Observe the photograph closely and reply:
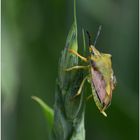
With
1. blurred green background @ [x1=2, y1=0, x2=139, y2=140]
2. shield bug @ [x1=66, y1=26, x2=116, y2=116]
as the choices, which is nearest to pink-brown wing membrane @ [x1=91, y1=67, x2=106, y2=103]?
shield bug @ [x1=66, y1=26, x2=116, y2=116]

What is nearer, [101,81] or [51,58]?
[101,81]

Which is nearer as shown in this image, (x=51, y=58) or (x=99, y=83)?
(x=99, y=83)

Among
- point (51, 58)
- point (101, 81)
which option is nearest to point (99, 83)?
point (101, 81)

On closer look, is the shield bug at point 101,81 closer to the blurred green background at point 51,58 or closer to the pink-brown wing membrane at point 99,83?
the pink-brown wing membrane at point 99,83

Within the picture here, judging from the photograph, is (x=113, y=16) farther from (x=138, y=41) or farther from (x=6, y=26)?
(x=6, y=26)

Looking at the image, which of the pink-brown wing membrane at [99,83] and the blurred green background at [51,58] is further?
the blurred green background at [51,58]

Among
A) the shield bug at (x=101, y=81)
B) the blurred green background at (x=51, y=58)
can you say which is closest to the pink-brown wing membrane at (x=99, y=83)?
the shield bug at (x=101, y=81)

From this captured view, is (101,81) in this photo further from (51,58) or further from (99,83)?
(51,58)

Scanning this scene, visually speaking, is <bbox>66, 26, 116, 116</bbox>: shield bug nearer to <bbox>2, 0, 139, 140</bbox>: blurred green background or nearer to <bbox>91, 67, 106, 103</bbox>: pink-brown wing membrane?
<bbox>91, 67, 106, 103</bbox>: pink-brown wing membrane
